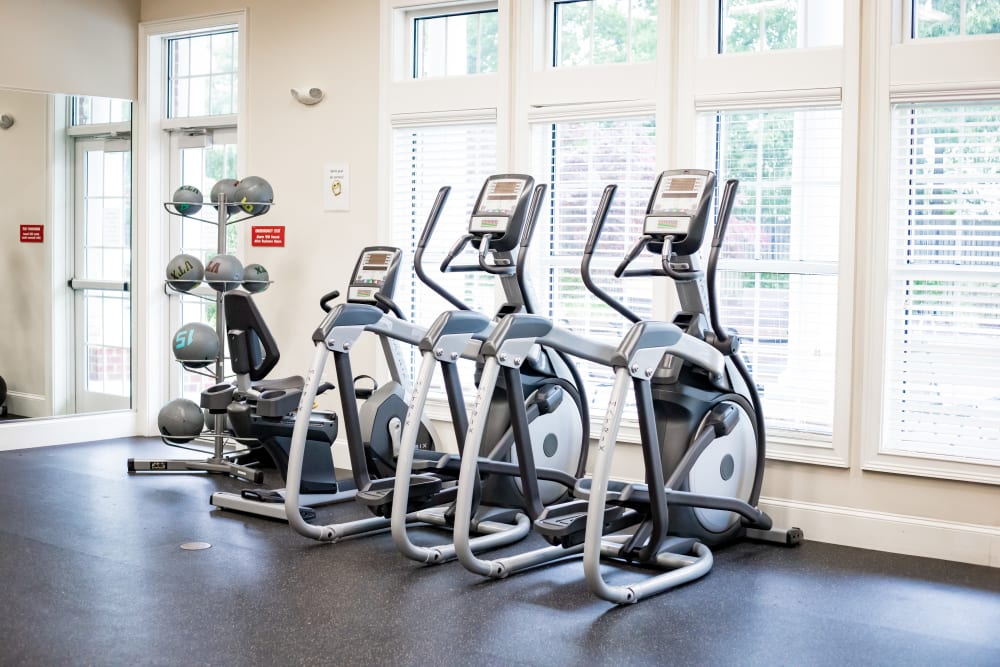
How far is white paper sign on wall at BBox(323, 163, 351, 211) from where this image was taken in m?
6.58

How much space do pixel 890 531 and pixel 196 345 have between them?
3.89m

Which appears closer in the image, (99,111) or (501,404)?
(501,404)

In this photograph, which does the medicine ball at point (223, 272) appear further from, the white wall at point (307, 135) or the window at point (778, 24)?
the window at point (778, 24)

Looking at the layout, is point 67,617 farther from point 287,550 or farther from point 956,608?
point 956,608

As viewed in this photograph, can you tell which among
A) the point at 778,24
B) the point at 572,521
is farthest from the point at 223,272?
the point at 778,24

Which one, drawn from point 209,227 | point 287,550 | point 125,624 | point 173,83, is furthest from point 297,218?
point 125,624

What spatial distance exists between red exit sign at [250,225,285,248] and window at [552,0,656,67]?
2.14 m

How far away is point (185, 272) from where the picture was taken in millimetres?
6406

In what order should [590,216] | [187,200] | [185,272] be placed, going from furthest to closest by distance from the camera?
[187,200] → [185,272] → [590,216]

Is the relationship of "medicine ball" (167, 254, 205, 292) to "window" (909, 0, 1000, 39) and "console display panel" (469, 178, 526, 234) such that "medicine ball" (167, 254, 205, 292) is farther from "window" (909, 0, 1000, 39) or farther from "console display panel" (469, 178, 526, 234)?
"window" (909, 0, 1000, 39)

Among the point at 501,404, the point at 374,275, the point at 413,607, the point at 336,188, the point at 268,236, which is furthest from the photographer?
the point at 268,236

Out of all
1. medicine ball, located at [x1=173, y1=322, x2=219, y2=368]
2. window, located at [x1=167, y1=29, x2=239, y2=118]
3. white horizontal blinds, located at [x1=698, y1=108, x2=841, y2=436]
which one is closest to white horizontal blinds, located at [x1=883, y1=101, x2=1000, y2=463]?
white horizontal blinds, located at [x1=698, y1=108, x2=841, y2=436]

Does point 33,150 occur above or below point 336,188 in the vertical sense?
above

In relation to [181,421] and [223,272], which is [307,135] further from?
[181,421]
